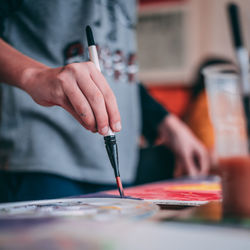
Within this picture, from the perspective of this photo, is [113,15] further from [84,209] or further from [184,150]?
[84,209]

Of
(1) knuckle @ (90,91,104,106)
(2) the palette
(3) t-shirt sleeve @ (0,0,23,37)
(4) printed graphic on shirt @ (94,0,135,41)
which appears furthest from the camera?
(4) printed graphic on shirt @ (94,0,135,41)

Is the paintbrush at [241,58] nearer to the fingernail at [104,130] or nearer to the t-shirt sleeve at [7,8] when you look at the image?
the fingernail at [104,130]

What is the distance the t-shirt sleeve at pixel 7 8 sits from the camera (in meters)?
0.73

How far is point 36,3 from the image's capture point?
0.78 meters

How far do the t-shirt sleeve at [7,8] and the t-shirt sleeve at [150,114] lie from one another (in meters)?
0.58

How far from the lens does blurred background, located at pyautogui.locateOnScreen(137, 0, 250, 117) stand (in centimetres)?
263

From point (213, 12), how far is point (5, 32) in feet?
7.13

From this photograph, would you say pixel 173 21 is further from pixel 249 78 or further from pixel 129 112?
pixel 249 78

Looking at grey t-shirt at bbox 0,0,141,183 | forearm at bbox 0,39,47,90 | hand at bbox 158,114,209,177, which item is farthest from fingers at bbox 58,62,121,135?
hand at bbox 158,114,209,177

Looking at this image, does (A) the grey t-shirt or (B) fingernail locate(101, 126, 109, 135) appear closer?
(B) fingernail locate(101, 126, 109, 135)

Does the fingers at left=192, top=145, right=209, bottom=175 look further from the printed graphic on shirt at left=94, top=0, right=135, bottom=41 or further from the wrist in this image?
the wrist

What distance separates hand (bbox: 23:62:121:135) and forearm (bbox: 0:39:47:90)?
67mm

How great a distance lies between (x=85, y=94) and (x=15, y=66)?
182mm

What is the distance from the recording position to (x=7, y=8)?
2.41 feet
